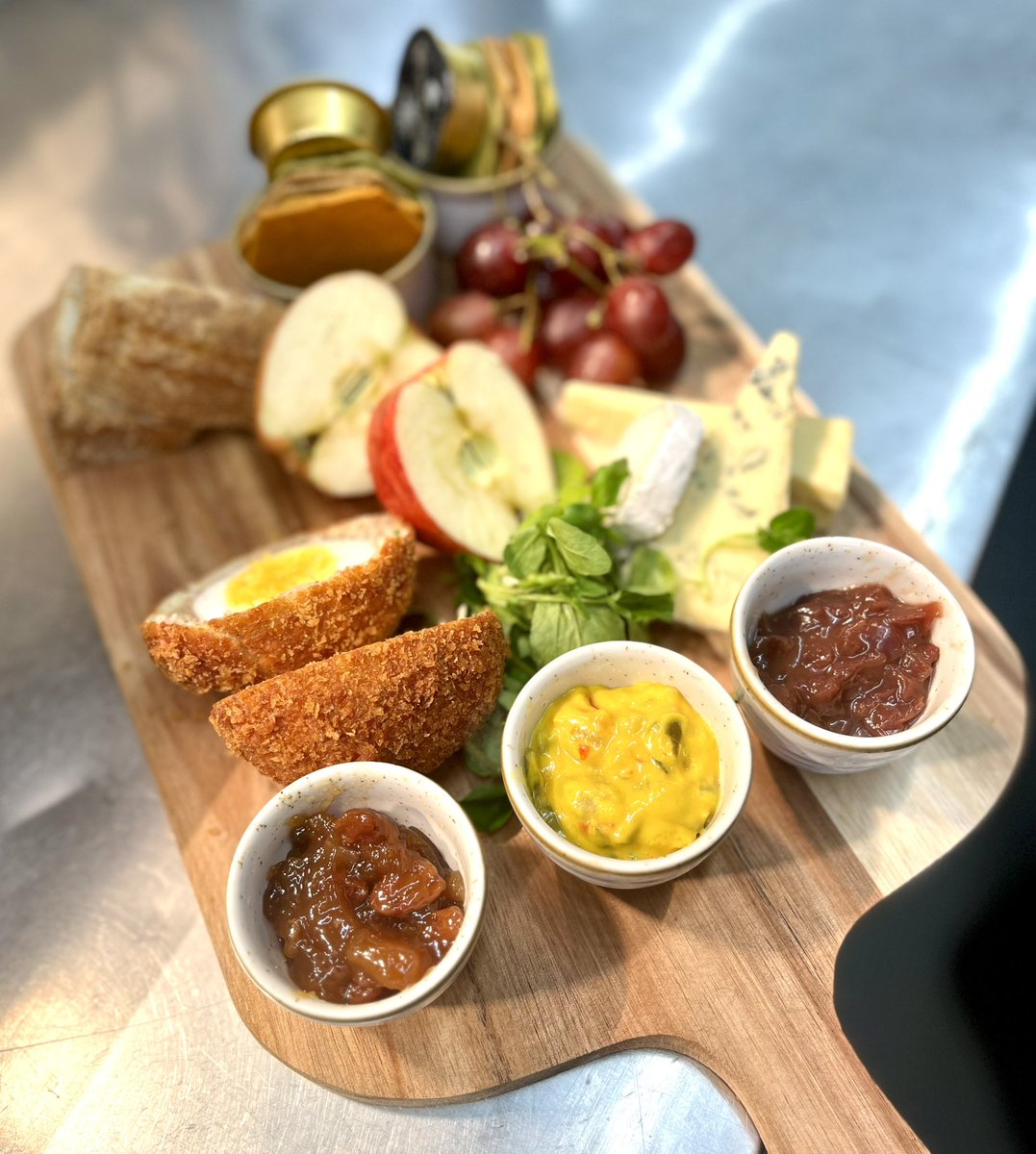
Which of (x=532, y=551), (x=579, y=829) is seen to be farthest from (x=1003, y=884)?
(x=532, y=551)

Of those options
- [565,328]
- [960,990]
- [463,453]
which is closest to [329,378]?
[463,453]

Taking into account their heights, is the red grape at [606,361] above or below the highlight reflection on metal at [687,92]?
below

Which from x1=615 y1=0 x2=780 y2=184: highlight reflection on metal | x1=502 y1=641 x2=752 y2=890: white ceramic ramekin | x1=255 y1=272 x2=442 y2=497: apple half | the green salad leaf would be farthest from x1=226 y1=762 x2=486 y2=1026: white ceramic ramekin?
x1=615 y1=0 x2=780 y2=184: highlight reflection on metal

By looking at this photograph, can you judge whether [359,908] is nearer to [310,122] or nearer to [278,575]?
[278,575]

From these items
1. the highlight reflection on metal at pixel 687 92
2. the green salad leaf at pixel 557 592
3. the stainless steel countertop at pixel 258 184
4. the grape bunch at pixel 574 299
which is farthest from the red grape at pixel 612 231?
the highlight reflection on metal at pixel 687 92

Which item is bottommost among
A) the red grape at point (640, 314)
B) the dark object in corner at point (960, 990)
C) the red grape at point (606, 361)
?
the dark object in corner at point (960, 990)

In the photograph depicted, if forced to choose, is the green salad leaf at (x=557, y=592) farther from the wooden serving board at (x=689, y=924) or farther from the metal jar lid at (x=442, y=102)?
the metal jar lid at (x=442, y=102)

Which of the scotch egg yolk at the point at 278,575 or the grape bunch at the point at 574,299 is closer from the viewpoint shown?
the scotch egg yolk at the point at 278,575
